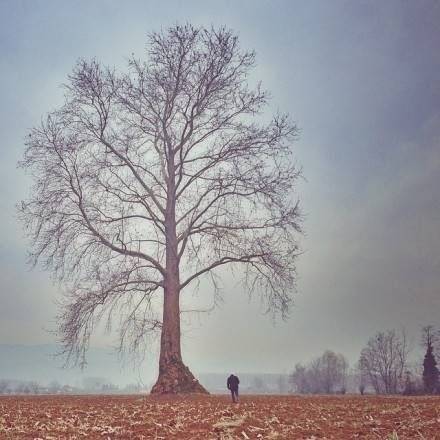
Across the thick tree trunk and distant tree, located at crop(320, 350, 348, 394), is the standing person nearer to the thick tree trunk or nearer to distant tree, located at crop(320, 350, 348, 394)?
the thick tree trunk

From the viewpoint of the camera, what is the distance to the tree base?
2017 cm

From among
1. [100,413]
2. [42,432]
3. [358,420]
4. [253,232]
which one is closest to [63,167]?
[253,232]

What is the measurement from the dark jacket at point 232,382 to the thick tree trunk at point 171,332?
359cm

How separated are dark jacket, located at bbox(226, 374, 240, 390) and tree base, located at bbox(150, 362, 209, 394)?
11.3ft

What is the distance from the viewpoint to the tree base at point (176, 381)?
20.2 m

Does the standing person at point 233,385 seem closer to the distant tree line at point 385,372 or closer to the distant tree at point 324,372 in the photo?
the distant tree line at point 385,372

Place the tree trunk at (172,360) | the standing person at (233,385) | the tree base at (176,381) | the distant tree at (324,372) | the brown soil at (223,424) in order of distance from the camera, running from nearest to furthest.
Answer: the brown soil at (223,424) < the standing person at (233,385) < the tree base at (176,381) < the tree trunk at (172,360) < the distant tree at (324,372)

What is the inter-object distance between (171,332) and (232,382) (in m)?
5.07

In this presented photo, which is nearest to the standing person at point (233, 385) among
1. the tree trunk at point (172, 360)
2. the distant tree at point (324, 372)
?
the tree trunk at point (172, 360)

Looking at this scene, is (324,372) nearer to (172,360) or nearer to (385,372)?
(385,372)

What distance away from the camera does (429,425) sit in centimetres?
860

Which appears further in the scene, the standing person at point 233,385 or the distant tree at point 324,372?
the distant tree at point 324,372

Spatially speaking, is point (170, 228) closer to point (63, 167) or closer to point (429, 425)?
point (63, 167)

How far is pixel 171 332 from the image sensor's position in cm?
2136
